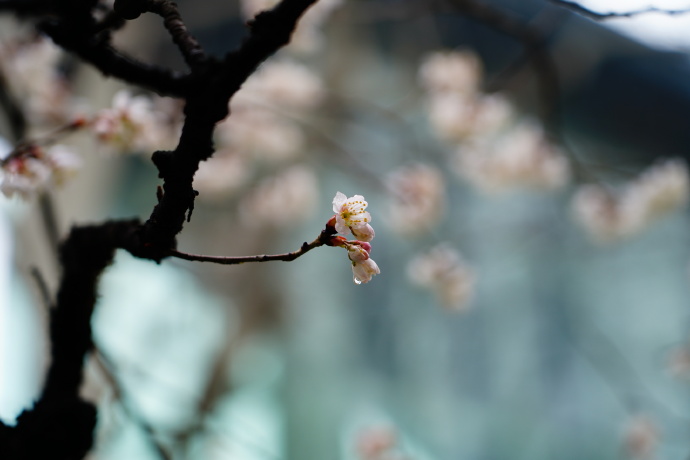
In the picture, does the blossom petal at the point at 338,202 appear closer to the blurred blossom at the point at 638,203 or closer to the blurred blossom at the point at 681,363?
the blurred blossom at the point at 638,203

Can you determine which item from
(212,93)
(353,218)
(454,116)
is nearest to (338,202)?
(353,218)

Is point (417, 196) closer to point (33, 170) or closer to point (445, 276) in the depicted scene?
point (445, 276)

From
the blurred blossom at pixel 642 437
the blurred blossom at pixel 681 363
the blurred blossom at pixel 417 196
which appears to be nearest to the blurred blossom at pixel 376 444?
the blurred blossom at pixel 417 196

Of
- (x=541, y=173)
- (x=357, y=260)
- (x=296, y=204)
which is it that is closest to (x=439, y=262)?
(x=541, y=173)

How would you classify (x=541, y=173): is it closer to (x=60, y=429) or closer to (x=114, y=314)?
(x=60, y=429)

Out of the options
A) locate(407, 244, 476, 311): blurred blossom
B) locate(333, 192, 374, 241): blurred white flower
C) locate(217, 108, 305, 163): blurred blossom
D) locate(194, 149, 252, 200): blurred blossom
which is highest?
locate(217, 108, 305, 163): blurred blossom

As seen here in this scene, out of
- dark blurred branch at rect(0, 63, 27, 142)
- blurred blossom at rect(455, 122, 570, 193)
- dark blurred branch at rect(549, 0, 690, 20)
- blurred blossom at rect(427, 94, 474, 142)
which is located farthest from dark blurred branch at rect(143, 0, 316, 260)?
blurred blossom at rect(455, 122, 570, 193)

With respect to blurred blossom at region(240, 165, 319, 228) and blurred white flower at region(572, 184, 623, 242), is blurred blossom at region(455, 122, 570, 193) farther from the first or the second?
blurred blossom at region(240, 165, 319, 228)
